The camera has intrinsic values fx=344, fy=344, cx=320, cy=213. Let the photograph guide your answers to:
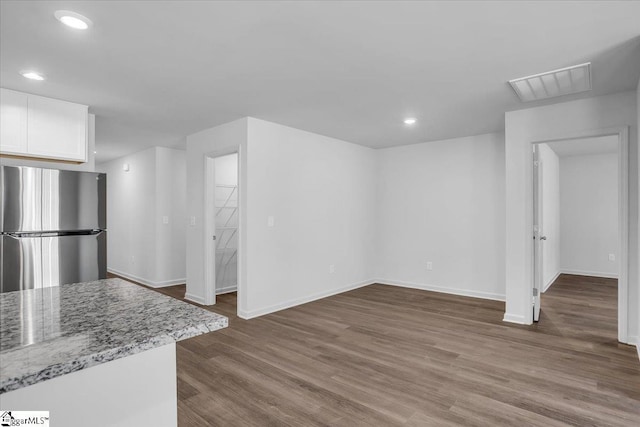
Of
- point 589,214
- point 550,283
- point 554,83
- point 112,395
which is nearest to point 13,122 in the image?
point 112,395

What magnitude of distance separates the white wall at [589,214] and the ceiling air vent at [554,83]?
180 inches

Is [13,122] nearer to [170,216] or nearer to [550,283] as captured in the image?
[170,216]

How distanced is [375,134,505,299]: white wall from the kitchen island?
478cm

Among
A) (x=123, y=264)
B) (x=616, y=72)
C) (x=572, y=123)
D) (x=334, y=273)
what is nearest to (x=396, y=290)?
(x=334, y=273)

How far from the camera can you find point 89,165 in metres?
3.68

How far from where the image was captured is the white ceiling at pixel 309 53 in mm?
1976

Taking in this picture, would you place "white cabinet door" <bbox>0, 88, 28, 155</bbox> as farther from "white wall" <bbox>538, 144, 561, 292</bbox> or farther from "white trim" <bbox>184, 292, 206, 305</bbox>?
"white wall" <bbox>538, 144, 561, 292</bbox>

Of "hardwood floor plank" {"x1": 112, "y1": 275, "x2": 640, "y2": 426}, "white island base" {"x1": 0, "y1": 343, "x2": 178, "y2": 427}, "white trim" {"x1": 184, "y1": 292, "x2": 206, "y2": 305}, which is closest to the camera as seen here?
"white island base" {"x1": 0, "y1": 343, "x2": 178, "y2": 427}

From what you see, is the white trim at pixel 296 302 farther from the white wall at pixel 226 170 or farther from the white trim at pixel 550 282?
the white trim at pixel 550 282

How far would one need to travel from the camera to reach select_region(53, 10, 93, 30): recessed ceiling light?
6.41 ft

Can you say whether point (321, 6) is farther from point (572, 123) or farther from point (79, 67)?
point (572, 123)

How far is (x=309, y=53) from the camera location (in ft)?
8.12

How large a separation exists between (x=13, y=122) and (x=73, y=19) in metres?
1.68

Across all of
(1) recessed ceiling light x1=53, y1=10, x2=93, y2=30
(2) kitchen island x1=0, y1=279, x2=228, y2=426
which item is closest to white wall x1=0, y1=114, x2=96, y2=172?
(1) recessed ceiling light x1=53, y1=10, x2=93, y2=30
